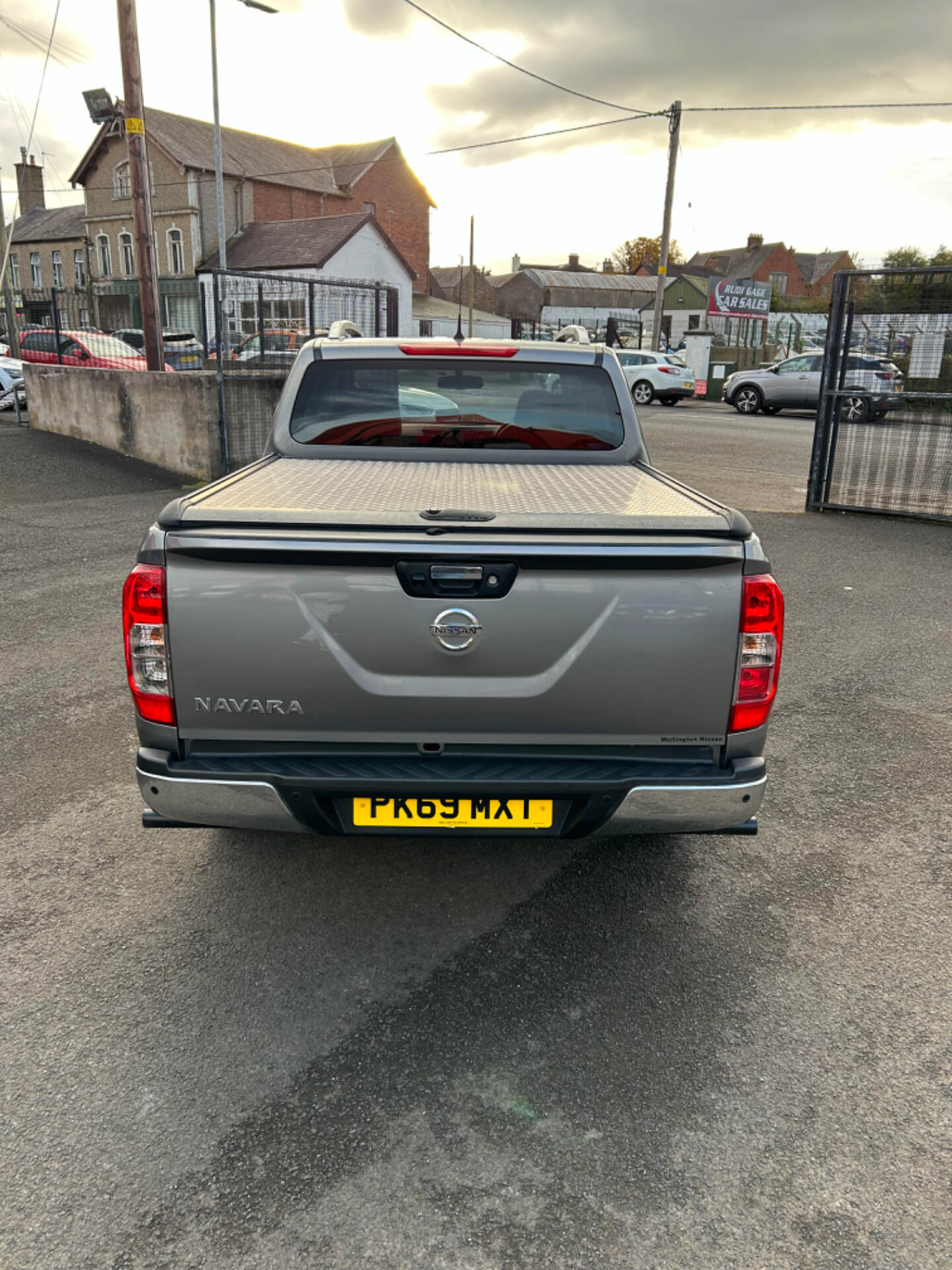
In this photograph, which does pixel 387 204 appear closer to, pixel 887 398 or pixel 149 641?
pixel 887 398

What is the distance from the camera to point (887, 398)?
1052 centimetres

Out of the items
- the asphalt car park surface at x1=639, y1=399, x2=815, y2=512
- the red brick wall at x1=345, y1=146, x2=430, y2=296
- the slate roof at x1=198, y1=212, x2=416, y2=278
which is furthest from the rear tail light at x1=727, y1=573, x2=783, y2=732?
the red brick wall at x1=345, y1=146, x2=430, y2=296

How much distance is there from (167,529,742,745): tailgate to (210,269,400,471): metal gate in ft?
30.2

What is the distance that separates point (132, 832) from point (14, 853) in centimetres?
44

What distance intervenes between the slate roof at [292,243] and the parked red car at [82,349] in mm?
26735

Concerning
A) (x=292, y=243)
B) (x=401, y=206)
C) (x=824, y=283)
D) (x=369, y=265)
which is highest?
(x=401, y=206)

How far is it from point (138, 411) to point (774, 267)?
91.0m

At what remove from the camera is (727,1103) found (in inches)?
98.3

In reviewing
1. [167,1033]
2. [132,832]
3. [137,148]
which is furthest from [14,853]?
[137,148]

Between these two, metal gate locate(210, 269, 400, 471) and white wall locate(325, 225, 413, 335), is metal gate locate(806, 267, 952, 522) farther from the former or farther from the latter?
white wall locate(325, 225, 413, 335)

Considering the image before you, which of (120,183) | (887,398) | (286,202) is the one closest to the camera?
(887,398)

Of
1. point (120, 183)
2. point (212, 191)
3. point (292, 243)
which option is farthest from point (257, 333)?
point (120, 183)

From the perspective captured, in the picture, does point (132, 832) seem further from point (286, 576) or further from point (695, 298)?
point (695, 298)

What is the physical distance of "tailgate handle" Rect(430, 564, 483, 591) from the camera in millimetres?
2643
